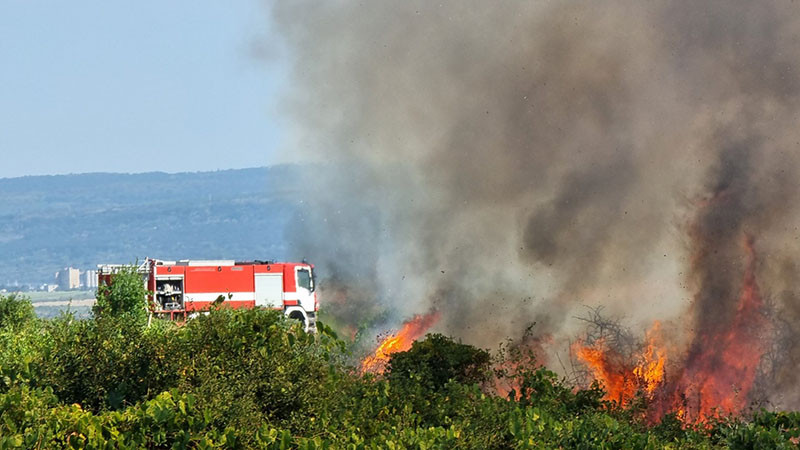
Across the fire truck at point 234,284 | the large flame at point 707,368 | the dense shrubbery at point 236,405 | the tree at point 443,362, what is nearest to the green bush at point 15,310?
the fire truck at point 234,284

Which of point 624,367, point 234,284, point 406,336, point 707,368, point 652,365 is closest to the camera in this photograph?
point 707,368

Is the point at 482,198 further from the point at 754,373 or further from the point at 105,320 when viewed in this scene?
the point at 105,320

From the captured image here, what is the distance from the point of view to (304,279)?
6378 cm

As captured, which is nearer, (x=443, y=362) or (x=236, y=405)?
(x=236, y=405)

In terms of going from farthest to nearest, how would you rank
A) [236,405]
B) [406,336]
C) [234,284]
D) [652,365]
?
[234,284]
[406,336]
[652,365]
[236,405]

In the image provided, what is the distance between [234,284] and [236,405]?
146ft

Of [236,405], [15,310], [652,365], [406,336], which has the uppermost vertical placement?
[15,310]

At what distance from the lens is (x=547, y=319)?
4853 centimetres

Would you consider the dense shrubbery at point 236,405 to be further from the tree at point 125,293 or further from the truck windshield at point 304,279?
the truck windshield at point 304,279

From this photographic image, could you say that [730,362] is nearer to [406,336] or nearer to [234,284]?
[406,336]

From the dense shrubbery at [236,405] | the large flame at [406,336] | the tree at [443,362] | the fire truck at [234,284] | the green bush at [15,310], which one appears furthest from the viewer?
the fire truck at [234,284]

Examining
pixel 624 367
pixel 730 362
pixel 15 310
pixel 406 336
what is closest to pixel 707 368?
pixel 730 362

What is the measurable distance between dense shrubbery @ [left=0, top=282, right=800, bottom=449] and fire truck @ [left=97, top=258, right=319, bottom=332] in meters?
37.7

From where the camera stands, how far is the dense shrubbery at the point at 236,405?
1719cm
